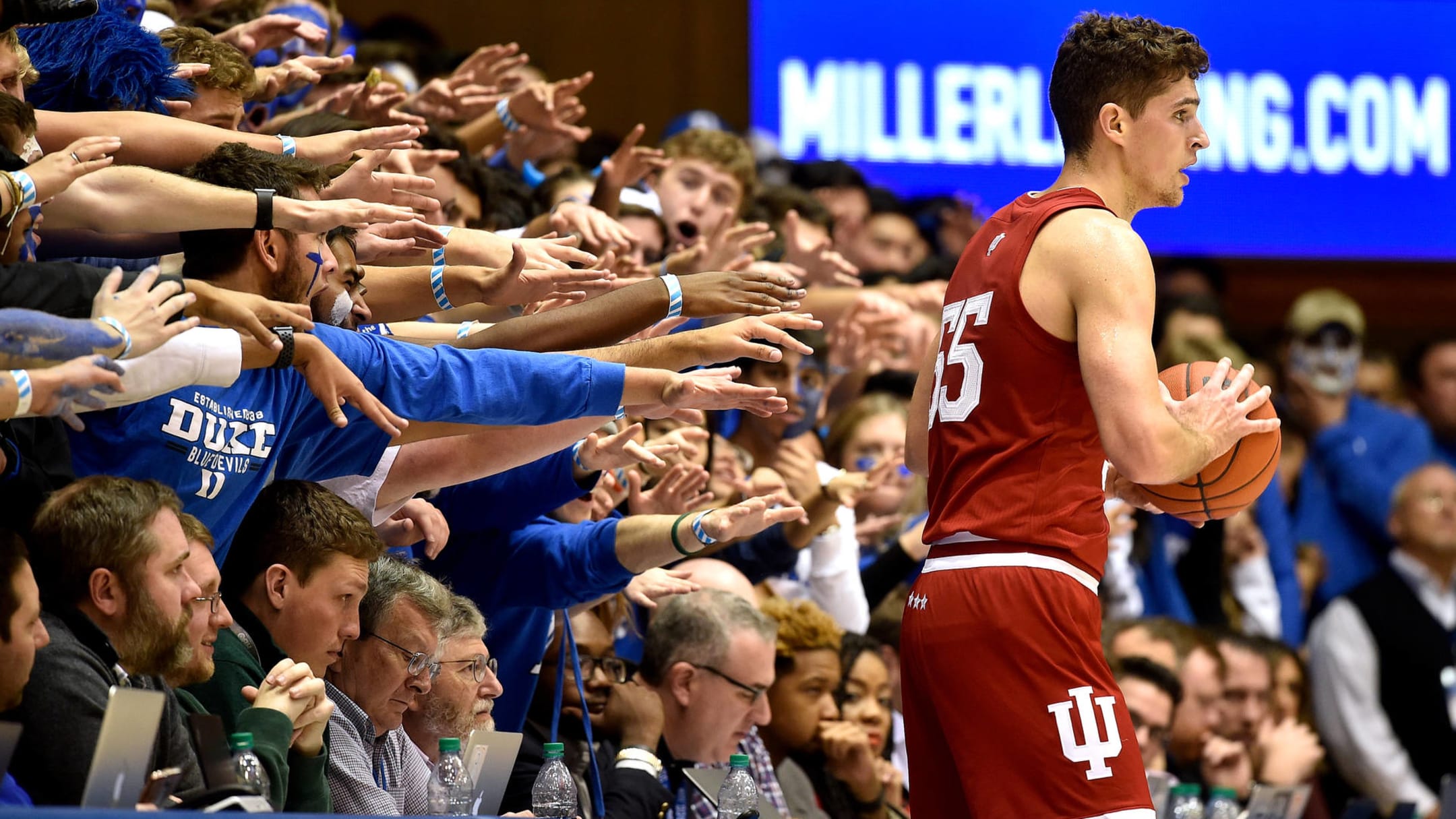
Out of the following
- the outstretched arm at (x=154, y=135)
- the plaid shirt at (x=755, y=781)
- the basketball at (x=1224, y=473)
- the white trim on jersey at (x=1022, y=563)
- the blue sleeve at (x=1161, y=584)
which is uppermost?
the outstretched arm at (x=154, y=135)

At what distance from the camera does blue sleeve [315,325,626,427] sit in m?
4.04

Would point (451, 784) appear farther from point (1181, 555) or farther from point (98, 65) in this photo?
point (1181, 555)

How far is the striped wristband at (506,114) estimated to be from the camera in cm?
672

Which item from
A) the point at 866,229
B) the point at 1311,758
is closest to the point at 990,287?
the point at 1311,758

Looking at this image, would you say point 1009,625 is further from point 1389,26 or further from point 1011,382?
point 1389,26

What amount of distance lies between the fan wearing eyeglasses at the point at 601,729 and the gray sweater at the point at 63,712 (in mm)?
1634

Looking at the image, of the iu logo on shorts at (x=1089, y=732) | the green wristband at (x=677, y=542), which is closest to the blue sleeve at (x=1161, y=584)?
the green wristband at (x=677, y=542)

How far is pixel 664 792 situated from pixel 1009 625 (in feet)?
5.85

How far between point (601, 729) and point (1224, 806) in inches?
78.4

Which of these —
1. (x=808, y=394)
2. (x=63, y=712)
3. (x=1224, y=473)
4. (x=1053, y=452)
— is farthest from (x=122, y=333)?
(x=808, y=394)

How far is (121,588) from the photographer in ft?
11.2

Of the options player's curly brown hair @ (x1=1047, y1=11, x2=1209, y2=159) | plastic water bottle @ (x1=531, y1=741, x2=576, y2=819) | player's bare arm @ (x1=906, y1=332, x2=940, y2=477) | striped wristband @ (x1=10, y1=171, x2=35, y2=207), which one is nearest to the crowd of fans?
striped wristband @ (x1=10, y1=171, x2=35, y2=207)

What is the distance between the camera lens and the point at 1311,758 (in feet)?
24.8

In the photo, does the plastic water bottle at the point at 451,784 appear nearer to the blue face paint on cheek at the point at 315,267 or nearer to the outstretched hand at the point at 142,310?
the blue face paint on cheek at the point at 315,267
